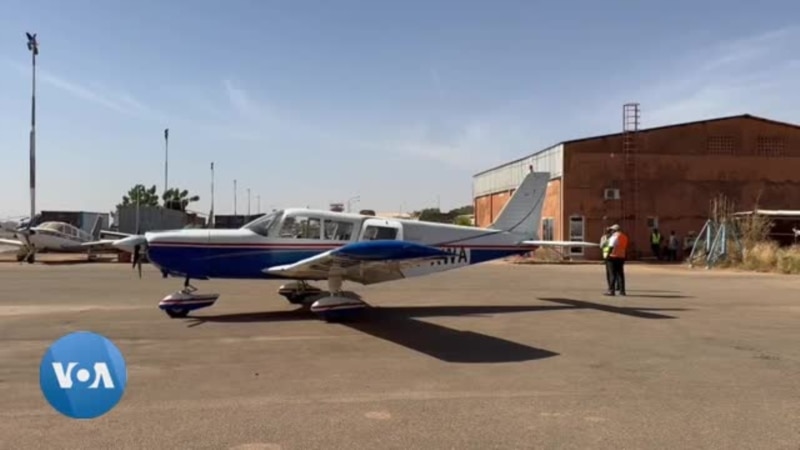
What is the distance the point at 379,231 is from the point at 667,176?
2782 centimetres

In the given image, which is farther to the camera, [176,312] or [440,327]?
[176,312]

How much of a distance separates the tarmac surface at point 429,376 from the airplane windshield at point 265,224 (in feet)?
5.27

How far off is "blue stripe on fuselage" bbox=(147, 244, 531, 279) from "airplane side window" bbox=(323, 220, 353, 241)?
11.2 inches

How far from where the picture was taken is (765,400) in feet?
20.9

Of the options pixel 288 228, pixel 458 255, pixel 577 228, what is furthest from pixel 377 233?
pixel 577 228

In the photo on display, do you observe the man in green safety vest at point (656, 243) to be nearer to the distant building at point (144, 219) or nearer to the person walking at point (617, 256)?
the person walking at point (617, 256)

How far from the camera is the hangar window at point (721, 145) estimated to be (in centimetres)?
3716

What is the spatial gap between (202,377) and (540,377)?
3.69 metres

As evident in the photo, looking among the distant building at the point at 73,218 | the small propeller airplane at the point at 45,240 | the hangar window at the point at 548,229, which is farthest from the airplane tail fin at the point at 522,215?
the distant building at the point at 73,218

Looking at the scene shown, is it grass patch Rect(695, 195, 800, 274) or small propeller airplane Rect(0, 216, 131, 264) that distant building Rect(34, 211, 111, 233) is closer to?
small propeller airplane Rect(0, 216, 131, 264)

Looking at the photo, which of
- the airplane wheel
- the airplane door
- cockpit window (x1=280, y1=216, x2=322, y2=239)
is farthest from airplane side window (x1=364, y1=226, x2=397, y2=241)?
the airplane wheel

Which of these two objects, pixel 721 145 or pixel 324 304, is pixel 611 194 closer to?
pixel 721 145

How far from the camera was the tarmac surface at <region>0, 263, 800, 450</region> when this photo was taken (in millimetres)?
5230

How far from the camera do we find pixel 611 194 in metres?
36.3
